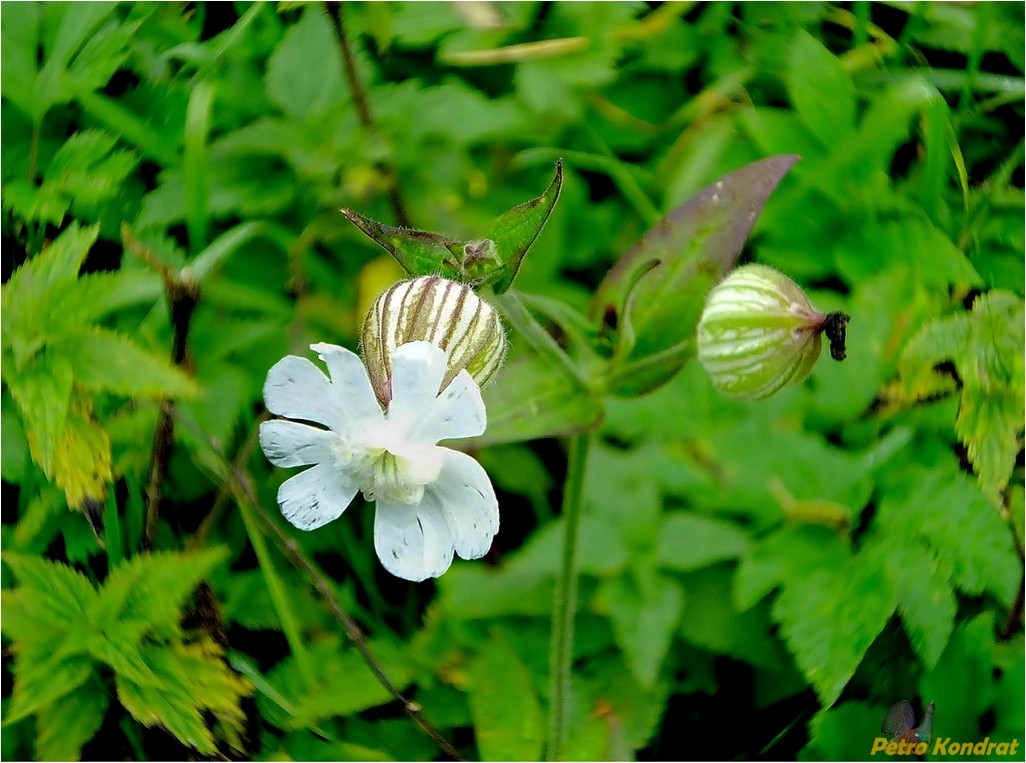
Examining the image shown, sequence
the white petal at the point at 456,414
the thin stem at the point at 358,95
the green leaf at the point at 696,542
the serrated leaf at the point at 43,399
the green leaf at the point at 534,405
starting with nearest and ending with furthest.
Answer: the white petal at the point at 456,414, the serrated leaf at the point at 43,399, the green leaf at the point at 534,405, the green leaf at the point at 696,542, the thin stem at the point at 358,95

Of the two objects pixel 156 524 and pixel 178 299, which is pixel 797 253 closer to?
pixel 178 299

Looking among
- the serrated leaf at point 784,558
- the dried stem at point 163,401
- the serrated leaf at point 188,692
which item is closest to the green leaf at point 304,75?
the dried stem at point 163,401

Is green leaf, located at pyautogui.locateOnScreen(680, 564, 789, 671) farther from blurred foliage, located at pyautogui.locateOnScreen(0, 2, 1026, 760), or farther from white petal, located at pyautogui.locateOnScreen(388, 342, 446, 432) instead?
white petal, located at pyautogui.locateOnScreen(388, 342, 446, 432)

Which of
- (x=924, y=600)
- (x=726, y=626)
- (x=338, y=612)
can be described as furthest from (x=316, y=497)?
(x=924, y=600)

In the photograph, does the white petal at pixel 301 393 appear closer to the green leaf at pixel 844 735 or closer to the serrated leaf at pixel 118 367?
the serrated leaf at pixel 118 367

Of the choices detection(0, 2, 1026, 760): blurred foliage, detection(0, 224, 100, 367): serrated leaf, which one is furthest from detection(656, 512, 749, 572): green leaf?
detection(0, 224, 100, 367): serrated leaf

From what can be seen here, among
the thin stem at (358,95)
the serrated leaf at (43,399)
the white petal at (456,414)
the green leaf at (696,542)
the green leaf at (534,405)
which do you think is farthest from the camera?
the thin stem at (358,95)
